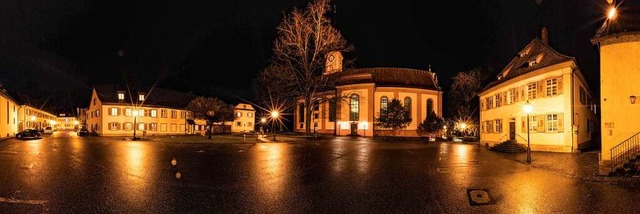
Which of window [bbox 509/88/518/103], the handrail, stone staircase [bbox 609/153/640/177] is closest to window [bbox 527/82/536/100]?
window [bbox 509/88/518/103]

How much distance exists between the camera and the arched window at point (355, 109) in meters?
66.8

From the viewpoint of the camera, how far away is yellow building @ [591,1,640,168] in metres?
17.9

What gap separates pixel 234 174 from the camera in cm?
1388

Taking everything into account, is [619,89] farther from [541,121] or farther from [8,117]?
[8,117]

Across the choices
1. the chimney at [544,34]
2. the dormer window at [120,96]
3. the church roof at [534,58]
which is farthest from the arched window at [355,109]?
the dormer window at [120,96]

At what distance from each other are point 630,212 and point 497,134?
2915 centimetres

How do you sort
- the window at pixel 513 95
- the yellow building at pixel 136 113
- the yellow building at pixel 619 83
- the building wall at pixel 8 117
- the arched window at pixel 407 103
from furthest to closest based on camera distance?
the arched window at pixel 407 103 → the yellow building at pixel 136 113 → the building wall at pixel 8 117 → the window at pixel 513 95 → the yellow building at pixel 619 83

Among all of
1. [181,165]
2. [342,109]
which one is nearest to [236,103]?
[342,109]

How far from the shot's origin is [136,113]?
61219mm

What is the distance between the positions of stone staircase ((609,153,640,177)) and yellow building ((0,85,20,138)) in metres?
54.9

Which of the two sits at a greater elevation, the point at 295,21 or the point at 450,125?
the point at 295,21

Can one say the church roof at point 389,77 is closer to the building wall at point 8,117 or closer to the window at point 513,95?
the window at point 513,95

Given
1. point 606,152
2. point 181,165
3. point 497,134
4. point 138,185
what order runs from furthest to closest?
1. point 497,134
2. point 606,152
3. point 181,165
4. point 138,185

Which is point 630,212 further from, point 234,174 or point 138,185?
point 138,185
